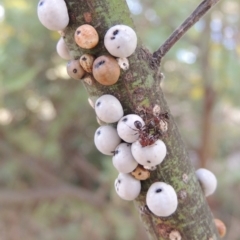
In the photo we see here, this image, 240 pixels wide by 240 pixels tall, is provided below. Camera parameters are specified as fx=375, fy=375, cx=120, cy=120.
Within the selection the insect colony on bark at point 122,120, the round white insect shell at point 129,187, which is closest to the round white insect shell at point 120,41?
the insect colony on bark at point 122,120

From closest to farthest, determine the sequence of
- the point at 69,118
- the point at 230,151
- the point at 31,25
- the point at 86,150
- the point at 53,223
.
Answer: the point at 31,25 → the point at 69,118 → the point at 53,223 → the point at 86,150 → the point at 230,151

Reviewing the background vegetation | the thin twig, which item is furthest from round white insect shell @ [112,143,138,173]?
the background vegetation

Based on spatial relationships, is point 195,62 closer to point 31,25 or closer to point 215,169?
point 215,169

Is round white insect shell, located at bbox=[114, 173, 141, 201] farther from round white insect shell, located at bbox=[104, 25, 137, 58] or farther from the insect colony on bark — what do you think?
round white insect shell, located at bbox=[104, 25, 137, 58]

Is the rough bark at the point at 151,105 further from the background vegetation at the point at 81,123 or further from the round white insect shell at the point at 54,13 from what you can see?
the background vegetation at the point at 81,123

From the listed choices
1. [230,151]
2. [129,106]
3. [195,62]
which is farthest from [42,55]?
[230,151]

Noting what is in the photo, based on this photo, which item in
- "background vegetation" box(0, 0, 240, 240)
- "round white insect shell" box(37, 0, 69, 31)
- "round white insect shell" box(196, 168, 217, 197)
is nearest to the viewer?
"round white insect shell" box(37, 0, 69, 31)

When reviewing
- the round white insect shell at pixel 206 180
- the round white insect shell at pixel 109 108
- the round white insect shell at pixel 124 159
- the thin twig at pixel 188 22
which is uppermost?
the thin twig at pixel 188 22
